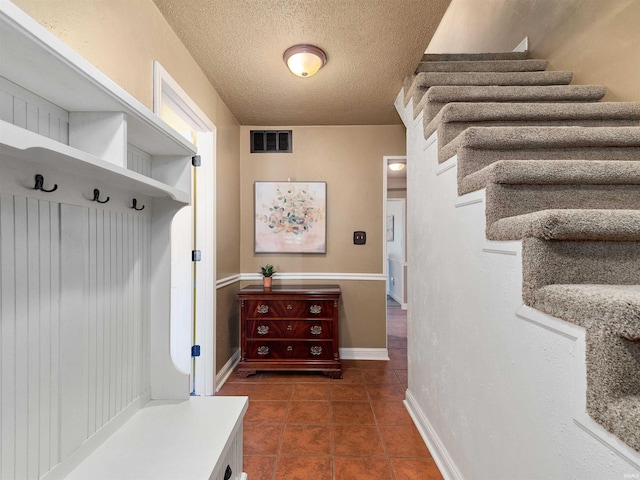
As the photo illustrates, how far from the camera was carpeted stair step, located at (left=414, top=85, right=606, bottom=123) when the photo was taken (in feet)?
6.02

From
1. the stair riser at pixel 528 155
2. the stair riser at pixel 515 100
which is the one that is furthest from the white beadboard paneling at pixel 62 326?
the stair riser at pixel 515 100

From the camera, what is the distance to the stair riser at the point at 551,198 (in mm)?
1144

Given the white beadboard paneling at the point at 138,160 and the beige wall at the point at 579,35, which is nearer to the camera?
the white beadboard paneling at the point at 138,160

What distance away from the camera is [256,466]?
5.63ft

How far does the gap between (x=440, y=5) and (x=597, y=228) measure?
1.43 meters

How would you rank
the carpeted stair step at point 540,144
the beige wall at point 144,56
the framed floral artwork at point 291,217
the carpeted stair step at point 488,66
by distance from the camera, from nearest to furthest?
the beige wall at point 144,56 < the carpeted stair step at point 540,144 < the carpeted stair step at point 488,66 < the framed floral artwork at point 291,217

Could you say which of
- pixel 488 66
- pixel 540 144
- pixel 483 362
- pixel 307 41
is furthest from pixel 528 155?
pixel 307 41

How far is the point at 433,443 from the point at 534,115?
188cm

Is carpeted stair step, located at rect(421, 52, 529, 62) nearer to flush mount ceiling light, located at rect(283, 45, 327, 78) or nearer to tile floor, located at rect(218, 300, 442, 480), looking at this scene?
flush mount ceiling light, located at rect(283, 45, 327, 78)

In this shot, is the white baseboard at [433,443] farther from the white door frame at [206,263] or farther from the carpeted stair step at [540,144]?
the white door frame at [206,263]

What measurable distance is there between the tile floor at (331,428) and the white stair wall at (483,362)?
0.57 feet

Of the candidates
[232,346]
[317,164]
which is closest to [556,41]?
[317,164]

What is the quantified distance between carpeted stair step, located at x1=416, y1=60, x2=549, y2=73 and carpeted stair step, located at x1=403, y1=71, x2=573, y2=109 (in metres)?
0.20

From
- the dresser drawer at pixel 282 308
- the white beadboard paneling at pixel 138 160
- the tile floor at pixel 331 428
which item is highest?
the white beadboard paneling at pixel 138 160
